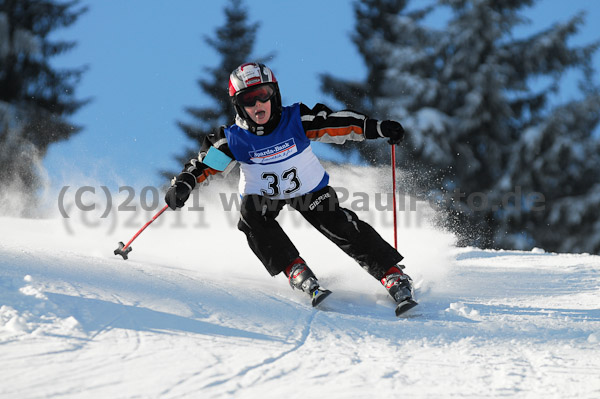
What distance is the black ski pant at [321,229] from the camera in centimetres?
356

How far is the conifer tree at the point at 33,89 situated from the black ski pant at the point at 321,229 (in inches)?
514

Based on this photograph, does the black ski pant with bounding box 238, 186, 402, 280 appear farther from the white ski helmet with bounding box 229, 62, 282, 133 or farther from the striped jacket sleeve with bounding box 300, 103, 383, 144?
the white ski helmet with bounding box 229, 62, 282, 133

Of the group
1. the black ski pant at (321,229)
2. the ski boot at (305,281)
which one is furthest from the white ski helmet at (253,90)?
the ski boot at (305,281)

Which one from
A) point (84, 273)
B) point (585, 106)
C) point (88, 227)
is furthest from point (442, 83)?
point (84, 273)

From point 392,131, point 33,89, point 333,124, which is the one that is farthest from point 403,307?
point 33,89

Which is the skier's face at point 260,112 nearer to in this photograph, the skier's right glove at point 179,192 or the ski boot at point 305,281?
the skier's right glove at point 179,192

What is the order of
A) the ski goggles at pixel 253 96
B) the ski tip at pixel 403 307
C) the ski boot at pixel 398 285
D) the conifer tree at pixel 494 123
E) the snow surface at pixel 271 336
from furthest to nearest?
the conifer tree at pixel 494 123
the ski goggles at pixel 253 96
the ski boot at pixel 398 285
the ski tip at pixel 403 307
the snow surface at pixel 271 336

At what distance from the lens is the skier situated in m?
3.52

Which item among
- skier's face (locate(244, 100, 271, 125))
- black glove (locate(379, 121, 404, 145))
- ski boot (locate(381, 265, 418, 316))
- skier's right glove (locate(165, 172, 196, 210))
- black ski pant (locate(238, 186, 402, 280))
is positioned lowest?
ski boot (locate(381, 265, 418, 316))

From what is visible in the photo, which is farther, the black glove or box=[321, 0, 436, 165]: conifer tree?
box=[321, 0, 436, 165]: conifer tree

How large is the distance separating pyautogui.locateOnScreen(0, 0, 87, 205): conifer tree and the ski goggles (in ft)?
43.4

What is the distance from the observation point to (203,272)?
13.5ft

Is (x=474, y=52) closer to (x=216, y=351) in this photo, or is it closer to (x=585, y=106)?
(x=585, y=106)

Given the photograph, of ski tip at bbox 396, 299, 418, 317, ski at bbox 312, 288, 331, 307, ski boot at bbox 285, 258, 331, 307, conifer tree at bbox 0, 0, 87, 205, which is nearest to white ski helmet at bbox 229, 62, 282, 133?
ski boot at bbox 285, 258, 331, 307
